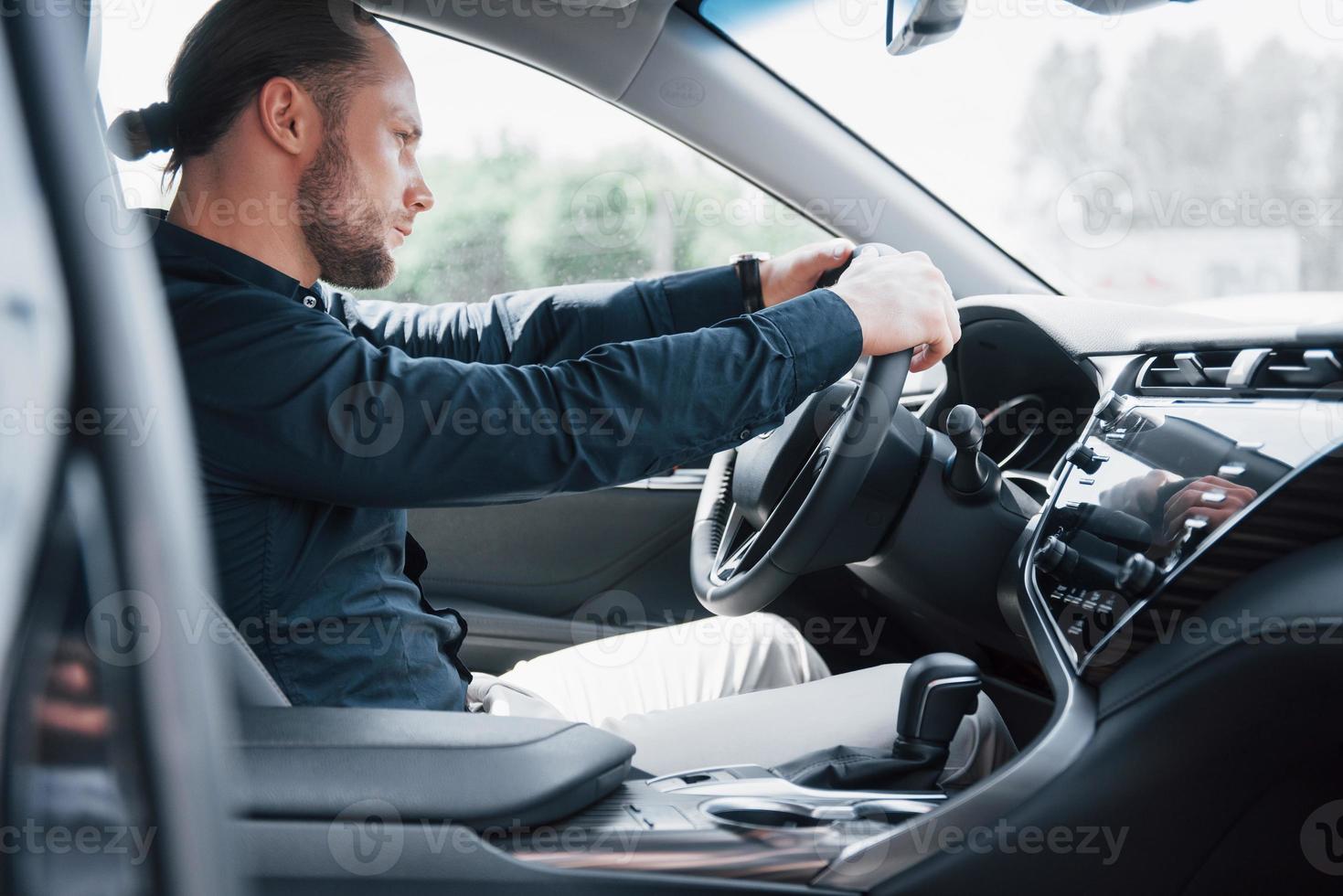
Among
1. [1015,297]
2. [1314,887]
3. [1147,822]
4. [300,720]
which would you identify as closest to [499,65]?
[1015,297]

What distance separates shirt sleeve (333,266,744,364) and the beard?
291 millimetres

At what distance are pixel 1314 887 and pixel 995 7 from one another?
981 mm

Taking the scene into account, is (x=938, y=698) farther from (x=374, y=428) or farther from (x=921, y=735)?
(x=374, y=428)

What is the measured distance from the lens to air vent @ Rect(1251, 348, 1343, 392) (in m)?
0.96

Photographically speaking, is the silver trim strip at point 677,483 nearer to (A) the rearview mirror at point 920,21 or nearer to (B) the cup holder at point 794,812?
(A) the rearview mirror at point 920,21

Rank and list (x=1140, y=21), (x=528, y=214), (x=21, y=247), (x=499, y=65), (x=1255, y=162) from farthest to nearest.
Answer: (x=528, y=214), (x=1255, y=162), (x=499, y=65), (x=1140, y=21), (x=21, y=247)

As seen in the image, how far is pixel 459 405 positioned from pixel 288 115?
37cm

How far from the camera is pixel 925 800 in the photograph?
3.33 ft

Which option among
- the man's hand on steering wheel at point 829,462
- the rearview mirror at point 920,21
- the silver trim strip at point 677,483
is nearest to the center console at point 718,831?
the man's hand on steering wheel at point 829,462

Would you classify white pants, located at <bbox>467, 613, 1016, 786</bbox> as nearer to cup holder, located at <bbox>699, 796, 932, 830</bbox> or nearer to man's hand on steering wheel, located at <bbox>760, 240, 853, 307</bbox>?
cup holder, located at <bbox>699, 796, 932, 830</bbox>

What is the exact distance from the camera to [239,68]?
111 centimetres

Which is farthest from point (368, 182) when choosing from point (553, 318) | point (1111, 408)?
point (1111, 408)

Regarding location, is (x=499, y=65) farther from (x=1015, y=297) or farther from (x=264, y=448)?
(x=264, y=448)

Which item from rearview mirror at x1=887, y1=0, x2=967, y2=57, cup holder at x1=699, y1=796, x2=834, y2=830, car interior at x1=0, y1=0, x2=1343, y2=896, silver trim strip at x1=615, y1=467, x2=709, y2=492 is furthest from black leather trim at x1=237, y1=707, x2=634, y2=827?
silver trim strip at x1=615, y1=467, x2=709, y2=492
